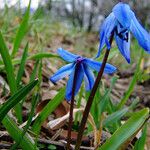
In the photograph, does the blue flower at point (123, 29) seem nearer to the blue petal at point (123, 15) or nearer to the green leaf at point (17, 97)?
the blue petal at point (123, 15)

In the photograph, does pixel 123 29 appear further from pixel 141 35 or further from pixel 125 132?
pixel 125 132

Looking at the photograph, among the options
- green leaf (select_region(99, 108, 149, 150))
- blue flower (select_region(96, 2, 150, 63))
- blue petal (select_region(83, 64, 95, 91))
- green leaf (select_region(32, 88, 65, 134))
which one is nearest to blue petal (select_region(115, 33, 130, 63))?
blue flower (select_region(96, 2, 150, 63))

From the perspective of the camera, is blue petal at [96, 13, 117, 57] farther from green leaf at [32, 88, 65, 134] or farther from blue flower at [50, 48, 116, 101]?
green leaf at [32, 88, 65, 134]

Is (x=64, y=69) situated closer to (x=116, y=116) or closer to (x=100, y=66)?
(x=100, y=66)

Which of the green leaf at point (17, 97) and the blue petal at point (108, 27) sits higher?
the blue petal at point (108, 27)

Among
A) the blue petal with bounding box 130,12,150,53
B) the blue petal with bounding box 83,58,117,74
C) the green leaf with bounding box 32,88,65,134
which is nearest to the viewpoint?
the blue petal with bounding box 130,12,150,53

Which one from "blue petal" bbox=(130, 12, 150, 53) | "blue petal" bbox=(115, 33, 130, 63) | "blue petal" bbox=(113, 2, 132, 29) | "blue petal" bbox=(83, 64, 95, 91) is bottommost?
"blue petal" bbox=(83, 64, 95, 91)

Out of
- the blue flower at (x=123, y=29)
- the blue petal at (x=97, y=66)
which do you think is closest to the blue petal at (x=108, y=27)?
the blue flower at (x=123, y=29)
